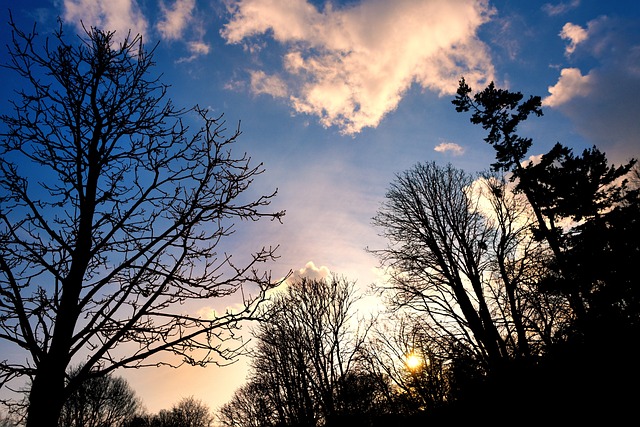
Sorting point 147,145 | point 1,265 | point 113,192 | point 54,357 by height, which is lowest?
point 54,357

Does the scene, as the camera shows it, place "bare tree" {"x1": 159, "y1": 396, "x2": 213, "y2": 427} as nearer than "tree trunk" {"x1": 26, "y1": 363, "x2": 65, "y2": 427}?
No

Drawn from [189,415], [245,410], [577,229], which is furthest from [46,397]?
[189,415]

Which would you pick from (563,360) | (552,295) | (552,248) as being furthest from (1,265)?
(552,295)

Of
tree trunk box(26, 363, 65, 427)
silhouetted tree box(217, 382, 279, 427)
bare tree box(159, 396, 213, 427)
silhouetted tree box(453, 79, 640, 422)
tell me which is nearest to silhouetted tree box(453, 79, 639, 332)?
silhouetted tree box(453, 79, 640, 422)

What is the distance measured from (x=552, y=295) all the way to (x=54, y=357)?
20.7m

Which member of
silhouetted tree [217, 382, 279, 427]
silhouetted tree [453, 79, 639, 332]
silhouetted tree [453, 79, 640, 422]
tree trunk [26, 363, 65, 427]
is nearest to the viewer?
tree trunk [26, 363, 65, 427]

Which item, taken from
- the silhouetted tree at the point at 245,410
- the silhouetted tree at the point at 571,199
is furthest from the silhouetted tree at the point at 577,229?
the silhouetted tree at the point at 245,410

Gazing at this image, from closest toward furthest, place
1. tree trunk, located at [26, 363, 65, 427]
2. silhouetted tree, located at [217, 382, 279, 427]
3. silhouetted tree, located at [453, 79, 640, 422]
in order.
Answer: tree trunk, located at [26, 363, 65, 427] < silhouetted tree, located at [453, 79, 640, 422] < silhouetted tree, located at [217, 382, 279, 427]

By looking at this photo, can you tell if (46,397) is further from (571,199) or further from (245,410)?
(245,410)

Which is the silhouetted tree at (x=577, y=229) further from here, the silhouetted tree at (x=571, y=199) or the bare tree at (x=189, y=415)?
the bare tree at (x=189, y=415)

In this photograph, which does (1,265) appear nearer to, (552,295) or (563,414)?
(563,414)

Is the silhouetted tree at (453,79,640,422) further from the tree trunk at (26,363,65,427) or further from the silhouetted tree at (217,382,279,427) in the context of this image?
the silhouetted tree at (217,382,279,427)

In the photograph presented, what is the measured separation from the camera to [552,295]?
52.6ft

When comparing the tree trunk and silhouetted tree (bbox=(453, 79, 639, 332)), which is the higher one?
silhouetted tree (bbox=(453, 79, 639, 332))
